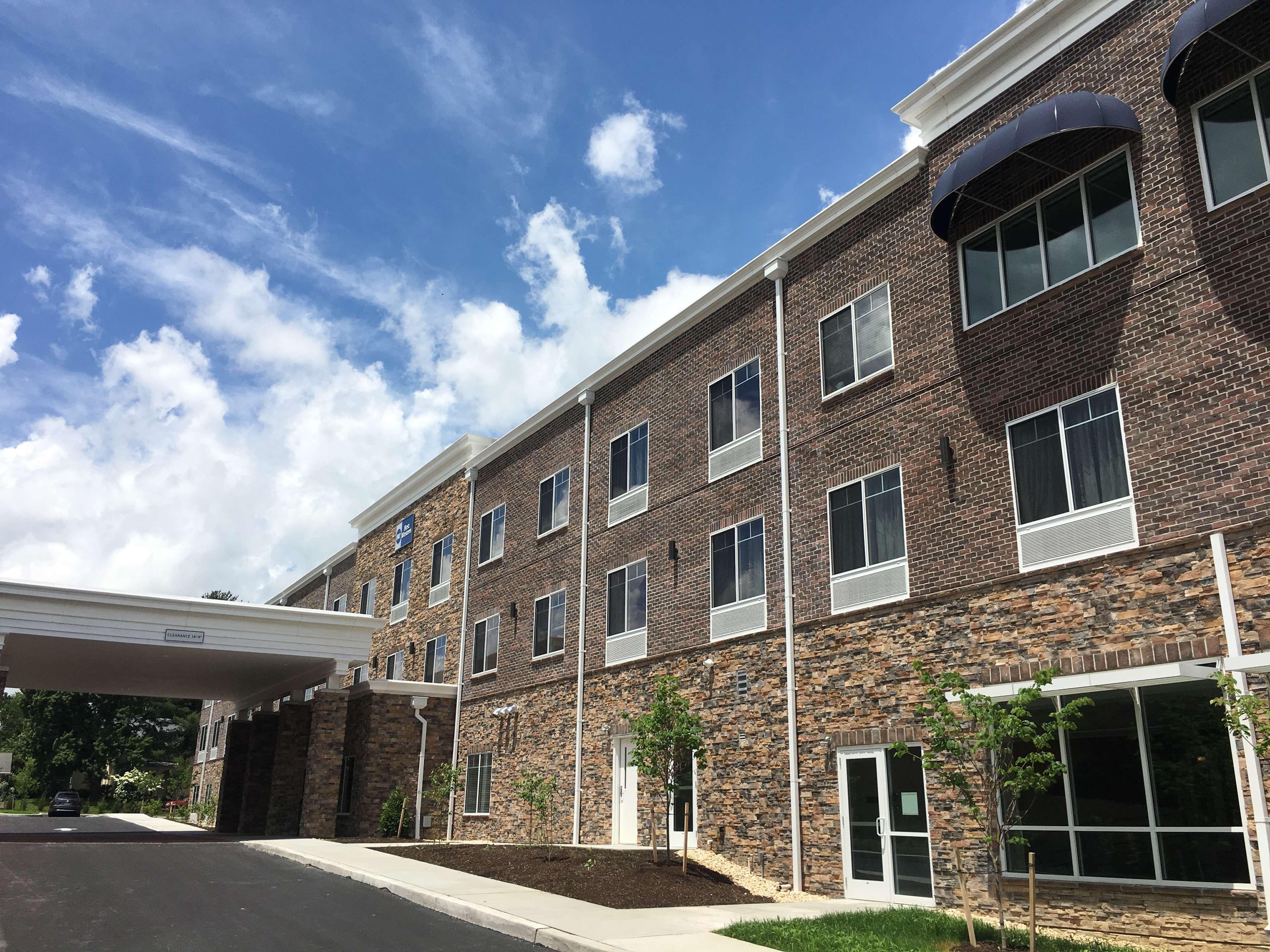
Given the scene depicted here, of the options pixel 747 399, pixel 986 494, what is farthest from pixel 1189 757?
pixel 747 399

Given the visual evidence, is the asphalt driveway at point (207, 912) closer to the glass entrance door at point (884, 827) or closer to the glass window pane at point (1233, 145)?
the glass entrance door at point (884, 827)

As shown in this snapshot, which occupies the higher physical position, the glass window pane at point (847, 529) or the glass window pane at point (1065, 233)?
the glass window pane at point (1065, 233)

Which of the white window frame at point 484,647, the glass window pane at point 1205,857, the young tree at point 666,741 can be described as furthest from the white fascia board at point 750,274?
the glass window pane at point 1205,857

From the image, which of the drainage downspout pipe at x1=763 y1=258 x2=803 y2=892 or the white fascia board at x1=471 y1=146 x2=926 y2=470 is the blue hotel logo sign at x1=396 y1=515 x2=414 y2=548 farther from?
the drainage downspout pipe at x1=763 y1=258 x2=803 y2=892

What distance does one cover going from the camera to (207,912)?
1225 centimetres

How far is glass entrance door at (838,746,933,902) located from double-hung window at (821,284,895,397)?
6.05 metres

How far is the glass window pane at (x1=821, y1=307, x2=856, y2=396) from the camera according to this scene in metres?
17.2

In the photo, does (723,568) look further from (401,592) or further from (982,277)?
(401,592)

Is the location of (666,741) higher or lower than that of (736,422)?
lower

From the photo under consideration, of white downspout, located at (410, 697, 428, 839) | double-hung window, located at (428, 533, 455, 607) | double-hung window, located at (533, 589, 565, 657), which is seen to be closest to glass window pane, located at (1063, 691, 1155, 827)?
double-hung window, located at (533, 589, 565, 657)

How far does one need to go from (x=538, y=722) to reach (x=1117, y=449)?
1639cm

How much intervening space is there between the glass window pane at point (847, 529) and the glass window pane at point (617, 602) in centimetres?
700

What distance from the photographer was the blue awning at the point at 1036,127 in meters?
12.7

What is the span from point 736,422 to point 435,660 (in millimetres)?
16436
